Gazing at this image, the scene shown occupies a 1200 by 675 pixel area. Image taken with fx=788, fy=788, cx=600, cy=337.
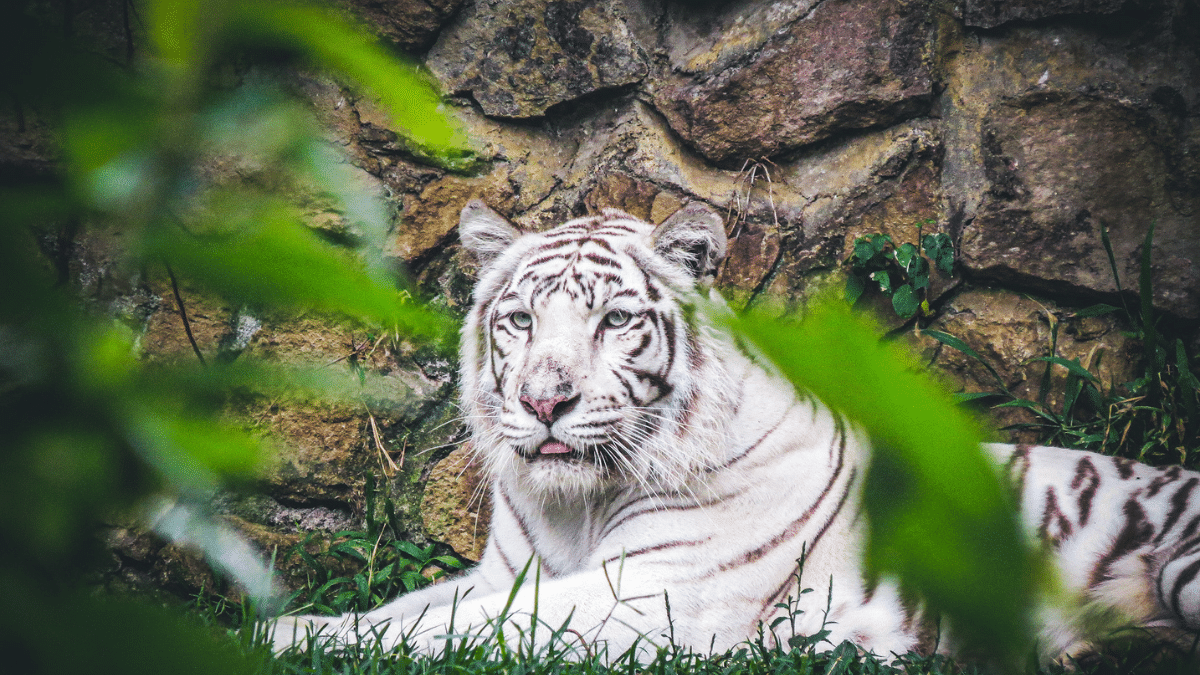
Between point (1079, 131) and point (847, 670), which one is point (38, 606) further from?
point (1079, 131)

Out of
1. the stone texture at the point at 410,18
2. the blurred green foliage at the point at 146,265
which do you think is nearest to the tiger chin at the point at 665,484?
the stone texture at the point at 410,18

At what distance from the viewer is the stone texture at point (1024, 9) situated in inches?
128

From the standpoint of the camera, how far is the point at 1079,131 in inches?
131

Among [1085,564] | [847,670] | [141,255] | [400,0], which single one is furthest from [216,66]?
[400,0]

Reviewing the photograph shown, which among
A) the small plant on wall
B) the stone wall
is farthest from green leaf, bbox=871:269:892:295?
the stone wall

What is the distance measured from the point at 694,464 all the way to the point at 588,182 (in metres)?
1.70

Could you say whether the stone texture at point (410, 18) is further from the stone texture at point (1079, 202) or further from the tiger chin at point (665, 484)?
the stone texture at point (1079, 202)

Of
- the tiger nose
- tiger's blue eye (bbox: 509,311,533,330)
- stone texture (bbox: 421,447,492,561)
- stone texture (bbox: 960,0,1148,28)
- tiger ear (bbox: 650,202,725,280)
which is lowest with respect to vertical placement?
stone texture (bbox: 421,447,492,561)

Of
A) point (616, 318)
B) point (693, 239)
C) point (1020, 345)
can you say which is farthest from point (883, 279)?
point (616, 318)

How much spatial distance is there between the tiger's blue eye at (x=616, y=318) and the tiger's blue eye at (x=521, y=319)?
275 mm

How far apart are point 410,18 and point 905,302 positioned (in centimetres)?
261

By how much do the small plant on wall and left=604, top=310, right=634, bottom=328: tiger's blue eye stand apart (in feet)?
4.05

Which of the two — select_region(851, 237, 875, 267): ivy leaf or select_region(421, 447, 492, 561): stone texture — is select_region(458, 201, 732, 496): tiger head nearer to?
select_region(421, 447, 492, 561): stone texture

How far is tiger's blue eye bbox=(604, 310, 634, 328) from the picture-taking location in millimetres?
2697
